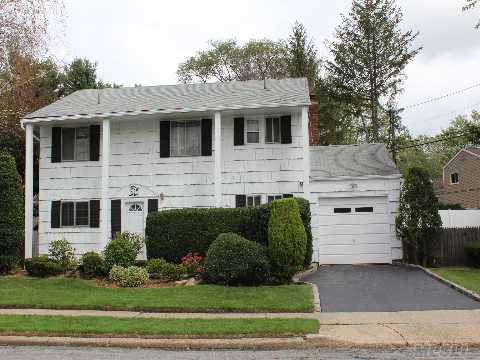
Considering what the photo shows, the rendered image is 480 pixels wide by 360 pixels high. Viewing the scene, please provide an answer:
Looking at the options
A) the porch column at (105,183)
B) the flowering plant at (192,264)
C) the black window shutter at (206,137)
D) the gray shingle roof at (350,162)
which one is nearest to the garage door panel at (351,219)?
the gray shingle roof at (350,162)

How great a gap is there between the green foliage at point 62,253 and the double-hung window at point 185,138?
4745 millimetres

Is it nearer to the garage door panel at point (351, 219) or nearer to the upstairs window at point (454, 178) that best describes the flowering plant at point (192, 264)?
the garage door panel at point (351, 219)

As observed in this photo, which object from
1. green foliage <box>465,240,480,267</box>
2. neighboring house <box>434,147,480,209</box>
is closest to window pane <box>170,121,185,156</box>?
green foliage <box>465,240,480,267</box>

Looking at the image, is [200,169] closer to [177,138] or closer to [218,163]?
[218,163]

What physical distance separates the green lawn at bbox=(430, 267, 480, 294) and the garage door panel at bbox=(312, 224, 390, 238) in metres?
2.26

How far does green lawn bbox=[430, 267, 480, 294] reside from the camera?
1380 cm

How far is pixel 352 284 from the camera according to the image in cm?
1462

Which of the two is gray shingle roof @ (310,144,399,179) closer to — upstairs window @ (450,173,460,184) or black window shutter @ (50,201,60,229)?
black window shutter @ (50,201,60,229)

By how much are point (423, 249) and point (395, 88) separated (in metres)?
19.8

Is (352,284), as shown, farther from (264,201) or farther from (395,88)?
(395,88)

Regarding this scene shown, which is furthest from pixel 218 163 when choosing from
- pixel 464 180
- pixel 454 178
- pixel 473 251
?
pixel 454 178

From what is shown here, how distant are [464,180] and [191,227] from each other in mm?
29303

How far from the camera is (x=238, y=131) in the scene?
19469 millimetres

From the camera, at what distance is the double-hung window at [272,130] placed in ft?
63.5
